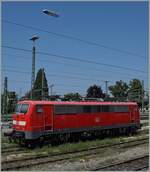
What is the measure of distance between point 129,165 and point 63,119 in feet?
28.1

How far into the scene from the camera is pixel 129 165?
16.1m

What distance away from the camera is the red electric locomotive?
22094mm

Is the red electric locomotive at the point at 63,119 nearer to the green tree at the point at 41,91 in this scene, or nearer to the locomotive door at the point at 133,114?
the locomotive door at the point at 133,114

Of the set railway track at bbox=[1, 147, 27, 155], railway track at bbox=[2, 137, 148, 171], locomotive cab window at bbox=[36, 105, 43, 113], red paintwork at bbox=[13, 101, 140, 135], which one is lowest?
railway track at bbox=[2, 137, 148, 171]

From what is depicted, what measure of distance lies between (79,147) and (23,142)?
3.65 metres

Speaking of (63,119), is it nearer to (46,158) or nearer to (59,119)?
(59,119)

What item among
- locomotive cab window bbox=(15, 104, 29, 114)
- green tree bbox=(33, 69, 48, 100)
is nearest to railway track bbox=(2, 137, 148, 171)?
locomotive cab window bbox=(15, 104, 29, 114)

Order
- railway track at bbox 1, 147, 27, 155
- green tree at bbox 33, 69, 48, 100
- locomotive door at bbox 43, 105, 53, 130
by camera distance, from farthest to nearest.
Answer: green tree at bbox 33, 69, 48, 100, locomotive door at bbox 43, 105, 53, 130, railway track at bbox 1, 147, 27, 155

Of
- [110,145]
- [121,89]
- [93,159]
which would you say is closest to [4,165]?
[93,159]

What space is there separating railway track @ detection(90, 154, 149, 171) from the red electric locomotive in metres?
6.82

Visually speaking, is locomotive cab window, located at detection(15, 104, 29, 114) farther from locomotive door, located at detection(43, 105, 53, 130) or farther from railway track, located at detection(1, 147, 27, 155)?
railway track, located at detection(1, 147, 27, 155)

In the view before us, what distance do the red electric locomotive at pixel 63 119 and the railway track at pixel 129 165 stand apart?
Answer: 22.4 ft

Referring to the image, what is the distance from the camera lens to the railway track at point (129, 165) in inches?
596

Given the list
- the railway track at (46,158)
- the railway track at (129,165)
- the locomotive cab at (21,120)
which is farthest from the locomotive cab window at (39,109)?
the railway track at (129,165)
